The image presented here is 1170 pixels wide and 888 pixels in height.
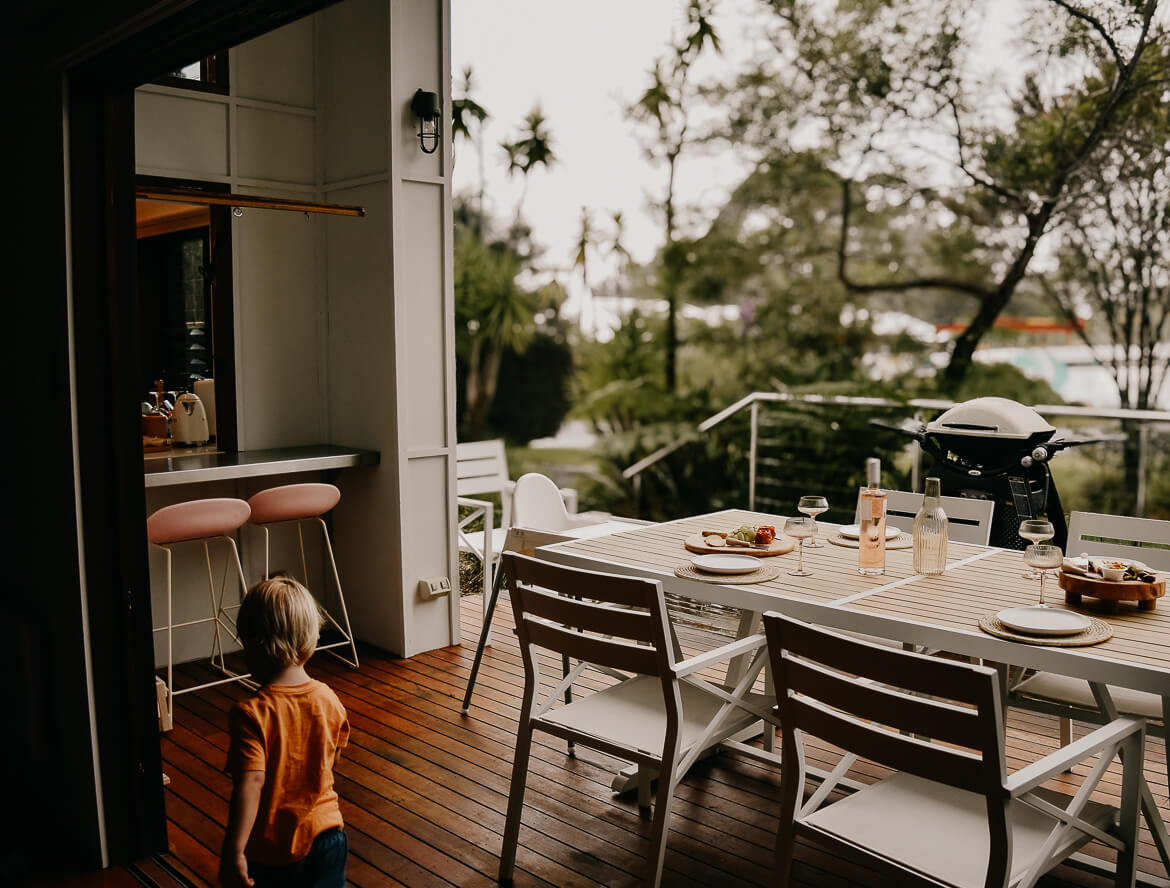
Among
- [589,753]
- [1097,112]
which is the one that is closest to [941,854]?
[589,753]

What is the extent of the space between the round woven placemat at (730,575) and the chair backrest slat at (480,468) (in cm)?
261

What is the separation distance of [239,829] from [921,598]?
1.80 metres

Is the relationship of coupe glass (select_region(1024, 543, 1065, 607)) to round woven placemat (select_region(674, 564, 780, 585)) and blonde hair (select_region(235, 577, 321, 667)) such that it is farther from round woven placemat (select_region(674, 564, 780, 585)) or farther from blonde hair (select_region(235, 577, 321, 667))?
blonde hair (select_region(235, 577, 321, 667))

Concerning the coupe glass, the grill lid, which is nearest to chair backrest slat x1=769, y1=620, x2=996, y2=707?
the coupe glass

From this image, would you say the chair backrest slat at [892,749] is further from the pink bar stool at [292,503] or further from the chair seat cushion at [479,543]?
the chair seat cushion at [479,543]

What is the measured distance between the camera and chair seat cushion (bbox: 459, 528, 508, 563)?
16.6 ft

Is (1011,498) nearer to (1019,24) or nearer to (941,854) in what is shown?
(941,854)

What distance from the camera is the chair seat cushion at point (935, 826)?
1.93 m

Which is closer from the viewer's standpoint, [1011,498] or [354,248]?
[1011,498]

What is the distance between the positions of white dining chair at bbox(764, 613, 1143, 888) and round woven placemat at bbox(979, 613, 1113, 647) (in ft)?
0.80

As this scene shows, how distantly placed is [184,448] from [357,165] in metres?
1.59

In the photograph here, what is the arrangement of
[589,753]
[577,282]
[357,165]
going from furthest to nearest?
[577,282]
[357,165]
[589,753]

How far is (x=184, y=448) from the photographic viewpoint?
15.5 ft

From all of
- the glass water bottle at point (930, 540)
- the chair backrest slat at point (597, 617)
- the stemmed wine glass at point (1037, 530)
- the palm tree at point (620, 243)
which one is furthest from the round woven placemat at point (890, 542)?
the palm tree at point (620, 243)
